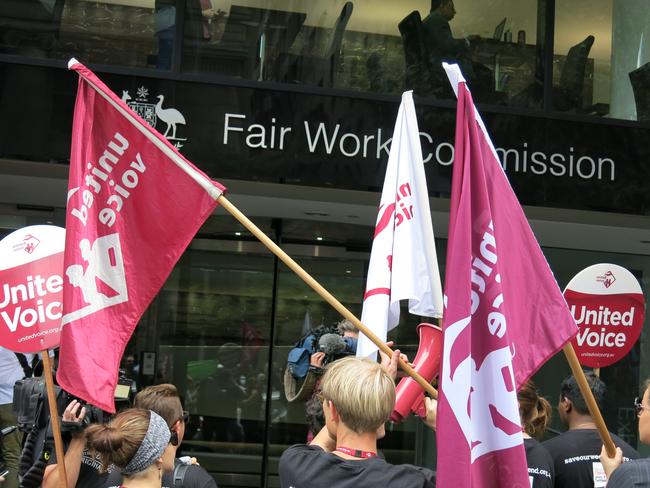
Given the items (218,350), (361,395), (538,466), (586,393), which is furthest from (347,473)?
(218,350)

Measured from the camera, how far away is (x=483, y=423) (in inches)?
140

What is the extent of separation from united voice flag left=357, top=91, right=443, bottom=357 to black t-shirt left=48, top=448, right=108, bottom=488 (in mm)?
1624

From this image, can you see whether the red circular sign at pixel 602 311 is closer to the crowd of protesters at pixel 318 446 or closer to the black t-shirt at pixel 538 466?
the black t-shirt at pixel 538 466

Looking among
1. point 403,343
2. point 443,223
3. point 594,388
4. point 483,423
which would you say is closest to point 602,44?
point 443,223

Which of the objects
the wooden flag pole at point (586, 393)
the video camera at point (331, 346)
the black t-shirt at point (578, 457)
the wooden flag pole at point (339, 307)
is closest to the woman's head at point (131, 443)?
the wooden flag pole at point (339, 307)

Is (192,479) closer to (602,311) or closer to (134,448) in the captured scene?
(134,448)

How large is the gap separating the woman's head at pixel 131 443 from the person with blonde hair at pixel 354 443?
476 millimetres

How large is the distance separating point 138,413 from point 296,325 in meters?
7.51

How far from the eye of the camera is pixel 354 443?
11.2 ft

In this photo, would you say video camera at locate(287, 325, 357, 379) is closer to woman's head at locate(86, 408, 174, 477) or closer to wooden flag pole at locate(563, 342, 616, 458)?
wooden flag pole at locate(563, 342, 616, 458)

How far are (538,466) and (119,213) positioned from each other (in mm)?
2380

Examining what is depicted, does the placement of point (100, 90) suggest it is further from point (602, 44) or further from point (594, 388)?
point (602, 44)

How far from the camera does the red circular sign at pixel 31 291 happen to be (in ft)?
16.9

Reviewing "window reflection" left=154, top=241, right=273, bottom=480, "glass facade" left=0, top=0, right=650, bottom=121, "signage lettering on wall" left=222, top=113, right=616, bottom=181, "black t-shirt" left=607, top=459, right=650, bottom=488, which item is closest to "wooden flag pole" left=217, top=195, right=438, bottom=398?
"black t-shirt" left=607, top=459, right=650, bottom=488
